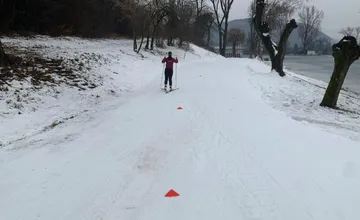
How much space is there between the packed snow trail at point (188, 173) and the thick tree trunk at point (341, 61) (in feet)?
15.0

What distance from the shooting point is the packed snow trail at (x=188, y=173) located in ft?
17.0

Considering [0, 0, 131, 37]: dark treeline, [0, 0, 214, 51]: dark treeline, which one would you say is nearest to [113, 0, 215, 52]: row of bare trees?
[0, 0, 214, 51]: dark treeline

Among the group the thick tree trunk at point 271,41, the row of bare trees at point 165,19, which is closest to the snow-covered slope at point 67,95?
the row of bare trees at point 165,19

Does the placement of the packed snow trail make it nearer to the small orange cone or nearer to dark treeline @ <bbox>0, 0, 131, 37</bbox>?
the small orange cone

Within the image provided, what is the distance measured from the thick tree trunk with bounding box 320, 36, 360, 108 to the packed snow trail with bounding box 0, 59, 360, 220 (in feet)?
15.0

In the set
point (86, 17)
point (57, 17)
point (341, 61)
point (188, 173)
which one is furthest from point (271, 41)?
point (188, 173)

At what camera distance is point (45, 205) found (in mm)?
5430

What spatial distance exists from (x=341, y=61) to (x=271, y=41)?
37.9 feet

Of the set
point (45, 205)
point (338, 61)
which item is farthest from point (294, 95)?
point (45, 205)

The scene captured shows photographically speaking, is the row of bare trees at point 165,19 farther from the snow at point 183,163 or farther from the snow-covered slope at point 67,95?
the snow at point 183,163

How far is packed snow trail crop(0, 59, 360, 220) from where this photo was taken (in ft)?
17.0

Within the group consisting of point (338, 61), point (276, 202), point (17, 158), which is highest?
point (338, 61)

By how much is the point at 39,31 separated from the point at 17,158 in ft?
78.9

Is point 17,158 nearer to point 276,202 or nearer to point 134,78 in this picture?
point 276,202
